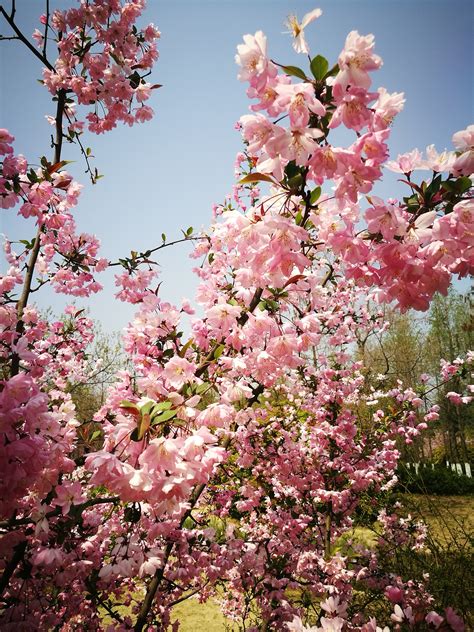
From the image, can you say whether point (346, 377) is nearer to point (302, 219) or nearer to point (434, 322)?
point (302, 219)

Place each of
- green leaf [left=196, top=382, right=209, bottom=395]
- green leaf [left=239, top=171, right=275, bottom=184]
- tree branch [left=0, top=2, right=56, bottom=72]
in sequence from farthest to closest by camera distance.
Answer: tree branch [left=0, top=2, right=56, bottom=72], green leaf [left=196, top=382, right=209, bottom=395], green leaf [left=239, top=171, right=275, bottom=184]

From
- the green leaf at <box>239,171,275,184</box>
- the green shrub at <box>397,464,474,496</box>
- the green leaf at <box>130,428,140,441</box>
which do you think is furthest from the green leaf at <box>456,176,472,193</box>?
the green shrub at <box>397,464,474,496</box>

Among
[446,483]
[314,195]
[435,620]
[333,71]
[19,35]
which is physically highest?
[19,35]

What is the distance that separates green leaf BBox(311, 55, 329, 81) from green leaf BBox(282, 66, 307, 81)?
38mm

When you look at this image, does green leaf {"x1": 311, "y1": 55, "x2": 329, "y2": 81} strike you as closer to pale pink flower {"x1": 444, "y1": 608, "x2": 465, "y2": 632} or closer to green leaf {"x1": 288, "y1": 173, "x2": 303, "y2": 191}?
green leaf {"x1": 288, "y1": 173, "x2": 303, "y2": 191}

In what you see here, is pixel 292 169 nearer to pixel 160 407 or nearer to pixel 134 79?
pixel 160 407

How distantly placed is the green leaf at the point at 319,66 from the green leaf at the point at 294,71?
4 cm

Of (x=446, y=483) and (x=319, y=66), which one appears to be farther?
(x=446, y=483)

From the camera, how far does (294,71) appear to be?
1.17 m

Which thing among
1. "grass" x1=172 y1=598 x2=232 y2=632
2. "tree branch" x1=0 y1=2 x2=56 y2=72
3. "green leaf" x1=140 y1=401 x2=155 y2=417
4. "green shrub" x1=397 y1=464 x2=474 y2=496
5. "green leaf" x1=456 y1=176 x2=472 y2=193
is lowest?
"grass" x1=172 y1=598 x2=232 y2=632

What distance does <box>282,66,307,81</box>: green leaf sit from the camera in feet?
3.80

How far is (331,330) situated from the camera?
17.7 ft

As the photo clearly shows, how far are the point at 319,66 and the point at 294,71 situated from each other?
87 millimetres

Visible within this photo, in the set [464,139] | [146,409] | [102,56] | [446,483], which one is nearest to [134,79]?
[102,56]
